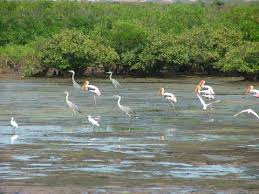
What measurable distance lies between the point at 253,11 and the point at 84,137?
3349cm

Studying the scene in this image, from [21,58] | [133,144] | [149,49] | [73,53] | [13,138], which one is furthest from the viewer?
[21,58]

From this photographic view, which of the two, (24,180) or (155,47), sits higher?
(24,180)

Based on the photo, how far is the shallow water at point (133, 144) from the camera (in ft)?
50.5

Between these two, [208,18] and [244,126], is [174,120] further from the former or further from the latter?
[208,18]

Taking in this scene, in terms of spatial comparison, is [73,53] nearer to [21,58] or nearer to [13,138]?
[21,58]

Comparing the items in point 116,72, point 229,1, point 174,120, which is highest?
point 229,1

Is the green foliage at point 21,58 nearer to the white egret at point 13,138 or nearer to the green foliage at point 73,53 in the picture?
the green foliage at point 73,53

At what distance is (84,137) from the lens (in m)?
21.9

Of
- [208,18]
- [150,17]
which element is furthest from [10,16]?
[208,18]

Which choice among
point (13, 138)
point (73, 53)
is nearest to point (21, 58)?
point (73, 53)

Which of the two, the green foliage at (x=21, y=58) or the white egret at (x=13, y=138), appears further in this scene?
the green foliage at (x=21, y=58)

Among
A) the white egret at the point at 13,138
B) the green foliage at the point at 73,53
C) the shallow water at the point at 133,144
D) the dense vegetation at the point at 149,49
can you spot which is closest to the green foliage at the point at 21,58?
the dense vegetation at the point at 149,49

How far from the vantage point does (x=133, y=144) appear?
20.5 meters

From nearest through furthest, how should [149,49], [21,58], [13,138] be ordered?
[13,138], [149,49], [21,58]
